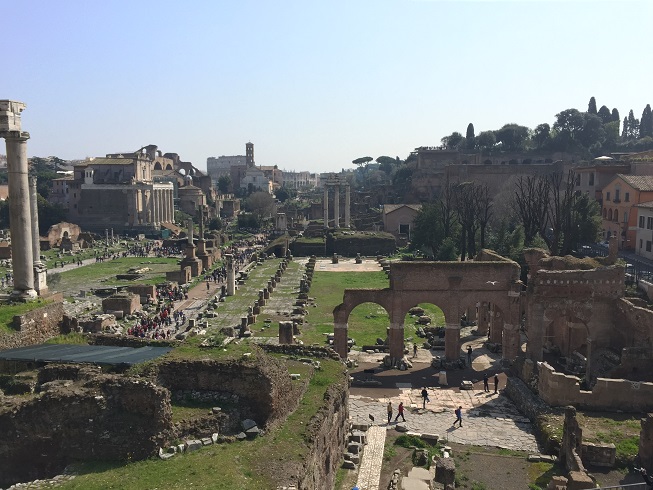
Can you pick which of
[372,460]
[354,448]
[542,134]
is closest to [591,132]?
[542,134]

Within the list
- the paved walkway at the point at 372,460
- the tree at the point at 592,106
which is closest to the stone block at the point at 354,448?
the paved walkway at the point at 372,460

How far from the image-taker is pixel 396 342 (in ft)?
92.3

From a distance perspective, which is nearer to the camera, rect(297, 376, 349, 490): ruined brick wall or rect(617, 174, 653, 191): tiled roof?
rect(297, 376, 349, 490): ruined brick wall

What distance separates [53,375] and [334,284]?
120ft

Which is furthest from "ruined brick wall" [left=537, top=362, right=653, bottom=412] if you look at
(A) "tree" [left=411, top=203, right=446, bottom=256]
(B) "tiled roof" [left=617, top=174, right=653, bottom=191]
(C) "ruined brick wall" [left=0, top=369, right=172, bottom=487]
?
(A) "tree" [left=411, top=203, right=446, bottom=256]

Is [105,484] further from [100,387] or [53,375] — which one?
[53,375]

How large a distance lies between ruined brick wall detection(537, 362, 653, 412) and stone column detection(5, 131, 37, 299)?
18226 millimetres

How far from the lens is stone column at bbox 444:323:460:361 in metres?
28.2

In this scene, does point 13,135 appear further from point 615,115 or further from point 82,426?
point 615,115

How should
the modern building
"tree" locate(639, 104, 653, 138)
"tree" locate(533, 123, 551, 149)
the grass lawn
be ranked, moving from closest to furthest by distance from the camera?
the grass lawn → the modern building → "tree" locate(533, 123, 551, 149) → "tree" locate(639, 104, 653, 138)

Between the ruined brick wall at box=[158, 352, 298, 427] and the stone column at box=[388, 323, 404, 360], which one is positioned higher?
the ruined brick wall at box=[158, 352, 298, 427]

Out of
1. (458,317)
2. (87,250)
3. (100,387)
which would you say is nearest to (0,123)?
(100,387)

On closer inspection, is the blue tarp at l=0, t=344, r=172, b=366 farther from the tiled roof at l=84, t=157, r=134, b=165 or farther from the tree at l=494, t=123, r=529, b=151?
the tree at l=494, t=123, r=529, b=151

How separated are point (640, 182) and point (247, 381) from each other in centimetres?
4259
